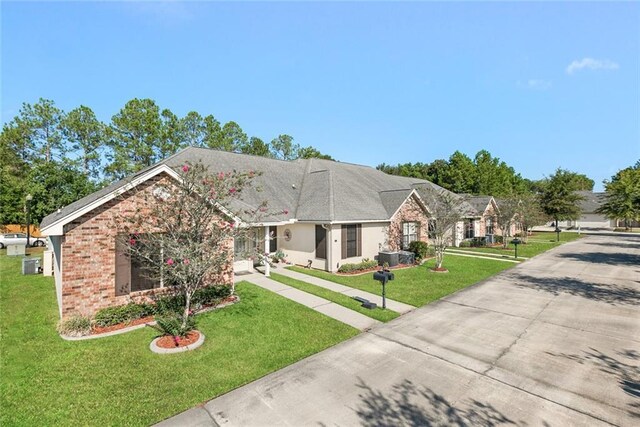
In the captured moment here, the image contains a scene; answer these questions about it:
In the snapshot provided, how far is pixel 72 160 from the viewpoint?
3406 centimetres

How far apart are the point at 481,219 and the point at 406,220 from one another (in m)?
15.0

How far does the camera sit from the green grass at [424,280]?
12500 millimetres

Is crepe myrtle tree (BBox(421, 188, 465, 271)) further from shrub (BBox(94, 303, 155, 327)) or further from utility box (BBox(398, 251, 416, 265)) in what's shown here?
shrub (BBox(94, 303, 155, 327))

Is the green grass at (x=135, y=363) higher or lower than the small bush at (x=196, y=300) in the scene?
lower

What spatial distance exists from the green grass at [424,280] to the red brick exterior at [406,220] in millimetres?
2462

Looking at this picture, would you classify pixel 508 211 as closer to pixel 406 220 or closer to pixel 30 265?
pixel 406 220

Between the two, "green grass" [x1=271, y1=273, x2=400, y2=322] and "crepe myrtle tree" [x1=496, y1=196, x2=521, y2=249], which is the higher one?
"crepe myrtle tree" [x1=496, y1=196, x2=521, y2=249]

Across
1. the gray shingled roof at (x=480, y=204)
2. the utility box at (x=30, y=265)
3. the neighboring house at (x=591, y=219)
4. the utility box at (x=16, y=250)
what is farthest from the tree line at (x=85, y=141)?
the neighboring house at (x=591, y=219)

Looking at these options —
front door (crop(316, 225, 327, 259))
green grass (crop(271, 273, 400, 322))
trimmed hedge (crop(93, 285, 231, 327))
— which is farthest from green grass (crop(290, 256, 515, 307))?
trimmed hedge (crop(93, 285, 231, 327))

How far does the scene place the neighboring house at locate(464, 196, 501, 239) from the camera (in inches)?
1179

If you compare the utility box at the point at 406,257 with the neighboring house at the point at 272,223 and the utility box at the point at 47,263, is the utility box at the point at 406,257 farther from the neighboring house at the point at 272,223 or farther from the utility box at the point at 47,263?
the utility box at the point at 47,263

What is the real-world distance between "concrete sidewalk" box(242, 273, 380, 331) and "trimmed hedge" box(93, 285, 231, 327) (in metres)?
2.50

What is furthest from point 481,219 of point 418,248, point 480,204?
point 418,248

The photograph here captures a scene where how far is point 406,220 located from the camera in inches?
824
